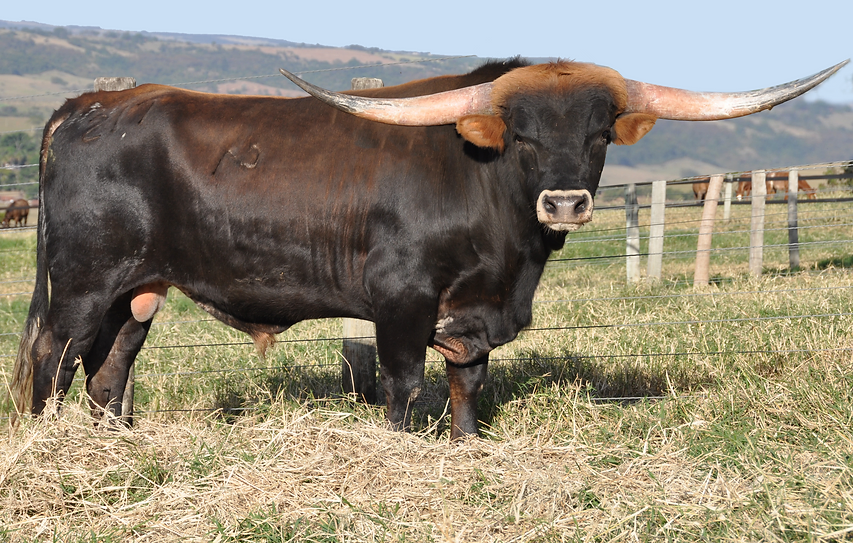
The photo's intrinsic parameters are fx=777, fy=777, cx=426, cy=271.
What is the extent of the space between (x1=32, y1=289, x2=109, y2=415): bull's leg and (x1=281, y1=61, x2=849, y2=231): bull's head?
1.89 meters

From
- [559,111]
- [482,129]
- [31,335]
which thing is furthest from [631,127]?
[31,335]

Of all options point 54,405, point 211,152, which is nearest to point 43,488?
point 54,405

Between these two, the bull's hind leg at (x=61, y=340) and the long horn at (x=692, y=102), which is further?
the bull's hind leg at (x=61, y=340)

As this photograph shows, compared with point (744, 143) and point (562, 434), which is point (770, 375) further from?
point (744, 143)

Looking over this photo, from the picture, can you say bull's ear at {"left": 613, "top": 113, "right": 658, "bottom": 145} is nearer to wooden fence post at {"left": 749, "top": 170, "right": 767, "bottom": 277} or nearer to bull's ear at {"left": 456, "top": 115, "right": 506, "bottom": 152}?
bull's ear at {"left": 456, "top": 115, "right": 506, "bottom": 152}

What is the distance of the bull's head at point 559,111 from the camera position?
12.3 ft

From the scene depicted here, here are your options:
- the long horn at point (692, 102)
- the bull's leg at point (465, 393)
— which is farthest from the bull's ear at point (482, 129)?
the bull's leg at point (465, 393)

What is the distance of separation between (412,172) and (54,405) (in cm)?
219

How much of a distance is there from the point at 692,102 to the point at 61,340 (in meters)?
3.77

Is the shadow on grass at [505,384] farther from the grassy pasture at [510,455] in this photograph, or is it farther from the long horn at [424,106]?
the long horn at [424,106]

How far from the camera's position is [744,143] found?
6.18 m

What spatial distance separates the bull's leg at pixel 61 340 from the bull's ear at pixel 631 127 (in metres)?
3.00

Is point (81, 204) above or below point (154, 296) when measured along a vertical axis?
above

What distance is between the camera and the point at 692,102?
4160 millimetres
